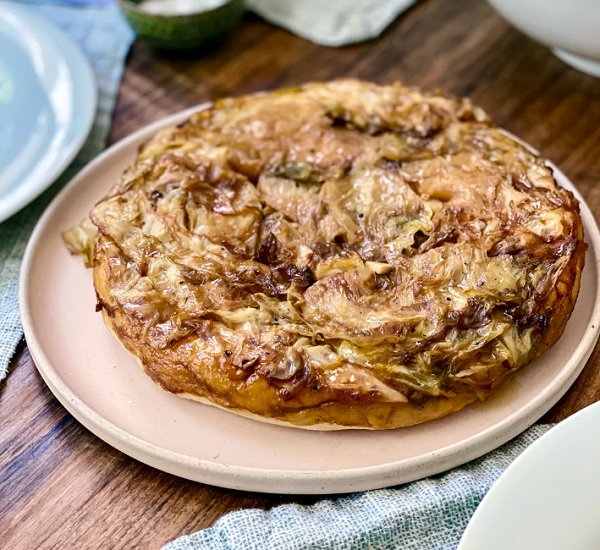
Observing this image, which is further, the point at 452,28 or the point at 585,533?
the point at 452,28

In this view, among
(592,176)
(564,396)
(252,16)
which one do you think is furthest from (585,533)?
A: (252,16)

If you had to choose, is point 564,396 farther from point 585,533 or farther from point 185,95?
point 185,95

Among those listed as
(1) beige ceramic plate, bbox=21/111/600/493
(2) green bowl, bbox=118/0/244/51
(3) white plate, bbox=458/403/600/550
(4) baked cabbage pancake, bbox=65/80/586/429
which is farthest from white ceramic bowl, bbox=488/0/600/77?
(3) white plate, bbox=458/403/600/550

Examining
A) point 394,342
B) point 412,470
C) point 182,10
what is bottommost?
point 182,10

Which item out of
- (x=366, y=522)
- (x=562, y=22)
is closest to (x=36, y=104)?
→ (x=562, y=22)

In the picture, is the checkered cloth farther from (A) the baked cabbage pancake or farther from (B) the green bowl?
(B) the green bowl

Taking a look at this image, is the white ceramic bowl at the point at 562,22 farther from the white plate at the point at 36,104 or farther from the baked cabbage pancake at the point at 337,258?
the white plate at the point at 36,104
